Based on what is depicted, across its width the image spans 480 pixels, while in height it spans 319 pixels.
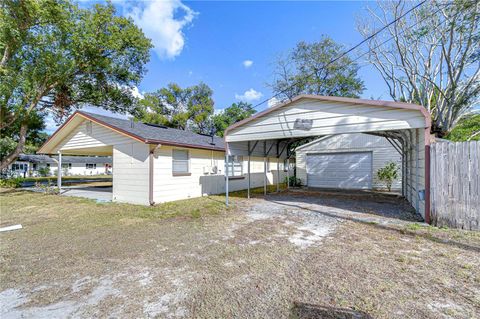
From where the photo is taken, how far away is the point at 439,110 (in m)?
9.95

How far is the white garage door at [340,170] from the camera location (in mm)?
13867

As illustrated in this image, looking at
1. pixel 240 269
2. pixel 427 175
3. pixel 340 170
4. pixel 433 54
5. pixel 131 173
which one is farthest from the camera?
pixel 340 170

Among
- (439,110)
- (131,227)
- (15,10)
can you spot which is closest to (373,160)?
(439,110)

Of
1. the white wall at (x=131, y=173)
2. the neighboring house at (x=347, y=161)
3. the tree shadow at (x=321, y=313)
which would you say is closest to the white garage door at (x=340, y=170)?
the neighboring house at (x=347, y=161)

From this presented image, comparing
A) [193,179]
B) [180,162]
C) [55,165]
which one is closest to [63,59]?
[180,162]

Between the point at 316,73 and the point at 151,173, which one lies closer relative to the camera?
Answer: the point at 151,173

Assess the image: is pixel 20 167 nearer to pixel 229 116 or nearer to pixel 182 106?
pixel 182 106

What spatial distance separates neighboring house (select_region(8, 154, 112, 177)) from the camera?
29981mm

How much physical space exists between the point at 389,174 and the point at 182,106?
2747 centimetres

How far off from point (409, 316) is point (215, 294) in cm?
200

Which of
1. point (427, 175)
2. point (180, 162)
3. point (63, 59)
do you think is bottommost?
point (427, 175)

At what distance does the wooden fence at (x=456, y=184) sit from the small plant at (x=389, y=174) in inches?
327

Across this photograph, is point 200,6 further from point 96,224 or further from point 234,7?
point 96,224

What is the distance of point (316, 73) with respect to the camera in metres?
21.8
